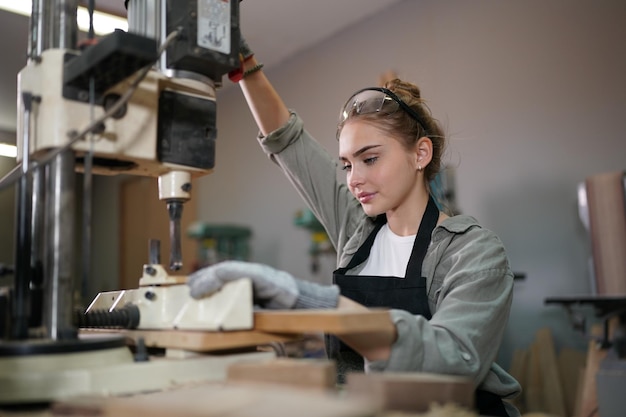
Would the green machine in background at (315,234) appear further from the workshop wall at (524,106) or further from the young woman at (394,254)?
the young woman at (394,254)

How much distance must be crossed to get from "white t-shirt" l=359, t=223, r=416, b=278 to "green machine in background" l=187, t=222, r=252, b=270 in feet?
9.63

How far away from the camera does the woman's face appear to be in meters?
1.53

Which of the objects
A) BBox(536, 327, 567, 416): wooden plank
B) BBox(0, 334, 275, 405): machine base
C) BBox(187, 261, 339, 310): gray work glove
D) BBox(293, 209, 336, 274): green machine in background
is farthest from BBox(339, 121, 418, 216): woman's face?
BBox(293, 209, 336, 274): green machine in background

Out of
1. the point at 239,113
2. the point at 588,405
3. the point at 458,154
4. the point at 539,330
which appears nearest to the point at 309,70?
the point at 239,113

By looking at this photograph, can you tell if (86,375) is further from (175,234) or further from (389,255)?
(389,255)

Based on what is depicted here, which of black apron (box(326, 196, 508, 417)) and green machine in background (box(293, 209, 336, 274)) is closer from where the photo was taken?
black apron (box(326, 196, 508, 417))

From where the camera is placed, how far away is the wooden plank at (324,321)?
2.56 ft

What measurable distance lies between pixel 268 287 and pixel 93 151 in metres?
0.36

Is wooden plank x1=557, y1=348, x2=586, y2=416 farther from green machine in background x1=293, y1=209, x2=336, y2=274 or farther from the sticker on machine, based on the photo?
the sticker on machine

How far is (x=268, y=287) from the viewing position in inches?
35.5

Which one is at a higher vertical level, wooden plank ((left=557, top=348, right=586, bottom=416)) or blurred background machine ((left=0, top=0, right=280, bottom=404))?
blurred background machine ((left=0, top=0, right=280, bottom=404))

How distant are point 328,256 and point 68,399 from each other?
3.43 meters

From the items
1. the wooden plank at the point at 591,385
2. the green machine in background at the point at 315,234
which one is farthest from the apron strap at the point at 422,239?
the green machine in background at the point at 315,234

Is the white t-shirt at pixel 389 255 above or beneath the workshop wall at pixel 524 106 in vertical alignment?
beneath
